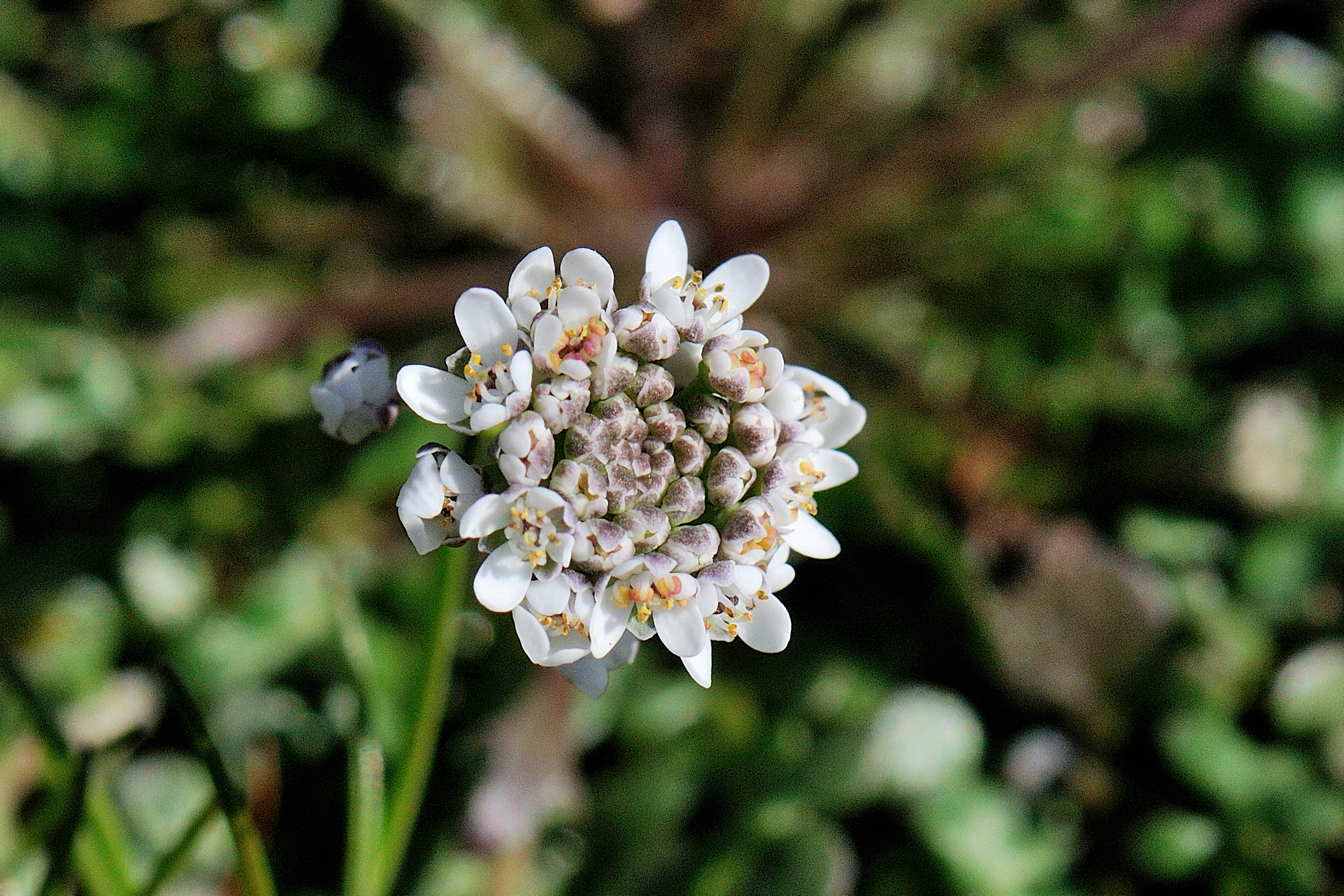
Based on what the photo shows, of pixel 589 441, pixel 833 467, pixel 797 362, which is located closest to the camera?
pixel 589 441

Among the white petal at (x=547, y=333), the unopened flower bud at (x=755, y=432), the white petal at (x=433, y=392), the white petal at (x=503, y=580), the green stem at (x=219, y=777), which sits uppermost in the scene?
the white petal at (x=547, y=333)

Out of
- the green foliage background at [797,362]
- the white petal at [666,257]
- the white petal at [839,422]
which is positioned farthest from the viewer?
the green foliage background at [797,362]

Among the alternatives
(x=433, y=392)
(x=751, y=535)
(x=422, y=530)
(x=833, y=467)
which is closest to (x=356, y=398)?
(x=433, y=392)

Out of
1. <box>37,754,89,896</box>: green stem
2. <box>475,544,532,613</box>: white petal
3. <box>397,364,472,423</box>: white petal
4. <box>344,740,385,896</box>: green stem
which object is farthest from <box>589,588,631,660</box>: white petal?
<box>37,754,89,896</box>: green stem

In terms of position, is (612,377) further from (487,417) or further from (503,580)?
(503,580)

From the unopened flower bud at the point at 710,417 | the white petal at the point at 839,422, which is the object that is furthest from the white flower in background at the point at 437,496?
the white petal at the point at 839,422

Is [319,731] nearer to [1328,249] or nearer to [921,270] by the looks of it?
[921,270]

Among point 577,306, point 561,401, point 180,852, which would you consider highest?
point 577,306

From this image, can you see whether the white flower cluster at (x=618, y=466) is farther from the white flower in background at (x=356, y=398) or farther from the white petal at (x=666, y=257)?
the white flower in background at (x=356, y=398)
